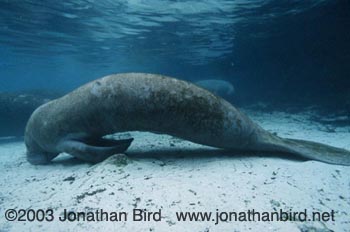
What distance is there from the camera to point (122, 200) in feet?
11.8

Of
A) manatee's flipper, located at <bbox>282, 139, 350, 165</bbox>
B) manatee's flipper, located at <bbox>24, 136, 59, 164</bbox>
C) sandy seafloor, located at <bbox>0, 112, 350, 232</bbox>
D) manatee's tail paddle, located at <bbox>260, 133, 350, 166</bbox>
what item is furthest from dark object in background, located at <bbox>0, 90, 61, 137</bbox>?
manatee's flipper, located at <bbox>282, 139, 350, 165</bbox>

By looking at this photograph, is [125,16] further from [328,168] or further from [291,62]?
[328,168]

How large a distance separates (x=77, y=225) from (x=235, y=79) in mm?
38965

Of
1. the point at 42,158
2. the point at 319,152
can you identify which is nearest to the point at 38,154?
the point at 42,158

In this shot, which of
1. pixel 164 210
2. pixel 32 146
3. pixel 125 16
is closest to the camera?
pixel 164 210

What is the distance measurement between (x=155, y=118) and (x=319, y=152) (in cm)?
335

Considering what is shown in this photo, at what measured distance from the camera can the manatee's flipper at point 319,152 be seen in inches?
193

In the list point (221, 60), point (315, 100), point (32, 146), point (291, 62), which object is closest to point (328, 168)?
point (32, 146)

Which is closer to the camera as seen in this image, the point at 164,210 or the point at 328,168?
the point at 164,210

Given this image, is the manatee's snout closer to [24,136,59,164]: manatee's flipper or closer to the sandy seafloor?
[24,136,59,164]: manatee's flipper

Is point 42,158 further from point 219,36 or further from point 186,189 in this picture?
point 219,36

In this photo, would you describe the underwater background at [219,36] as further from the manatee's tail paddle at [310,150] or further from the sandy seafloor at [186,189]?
the sandy seafloor at [186,189]

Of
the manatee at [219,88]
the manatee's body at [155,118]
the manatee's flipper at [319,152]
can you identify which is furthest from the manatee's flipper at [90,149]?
the manatee at [219,88]

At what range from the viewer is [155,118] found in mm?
5078
